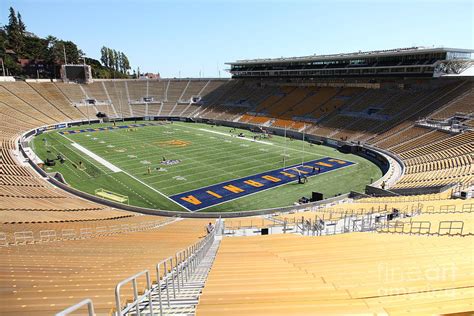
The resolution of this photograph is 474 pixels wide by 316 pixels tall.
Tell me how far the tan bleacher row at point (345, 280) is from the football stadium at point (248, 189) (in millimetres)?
45

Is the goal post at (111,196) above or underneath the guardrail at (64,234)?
underneath

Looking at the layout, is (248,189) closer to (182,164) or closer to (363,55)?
(182,164)

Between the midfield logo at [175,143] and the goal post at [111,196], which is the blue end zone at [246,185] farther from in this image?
the midfield logo at [175,143]

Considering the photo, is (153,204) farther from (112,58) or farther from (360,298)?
(112,58)

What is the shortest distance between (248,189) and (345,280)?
22.5 metres

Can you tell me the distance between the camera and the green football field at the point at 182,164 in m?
27.4

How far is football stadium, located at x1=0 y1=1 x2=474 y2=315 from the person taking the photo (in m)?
5.23

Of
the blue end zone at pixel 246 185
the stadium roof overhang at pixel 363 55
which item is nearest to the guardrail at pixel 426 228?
the blue end zone at pixel 246 185

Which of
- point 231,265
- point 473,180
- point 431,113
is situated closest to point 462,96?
point 431,113

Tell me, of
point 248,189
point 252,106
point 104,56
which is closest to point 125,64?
point 104,56

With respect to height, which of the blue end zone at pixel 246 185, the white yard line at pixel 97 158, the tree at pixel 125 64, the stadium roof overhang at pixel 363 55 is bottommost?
the blue end zone at pixel 246 185

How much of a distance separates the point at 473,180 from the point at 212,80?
68832 mm

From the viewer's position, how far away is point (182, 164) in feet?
117

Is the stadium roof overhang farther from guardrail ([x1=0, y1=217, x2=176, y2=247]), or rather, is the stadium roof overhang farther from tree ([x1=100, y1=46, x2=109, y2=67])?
tree ([x1=100, y1=46, x2=109, y2=67])
